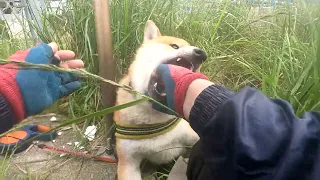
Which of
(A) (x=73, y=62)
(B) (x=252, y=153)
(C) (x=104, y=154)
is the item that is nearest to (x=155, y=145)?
(C) (x=104, y=154)

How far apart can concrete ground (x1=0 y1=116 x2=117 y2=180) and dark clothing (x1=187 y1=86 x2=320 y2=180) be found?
0.74 m

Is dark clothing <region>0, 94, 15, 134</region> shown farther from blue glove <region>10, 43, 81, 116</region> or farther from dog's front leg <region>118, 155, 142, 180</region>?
dog's front leg <region>118, 155, 142, 180</region>

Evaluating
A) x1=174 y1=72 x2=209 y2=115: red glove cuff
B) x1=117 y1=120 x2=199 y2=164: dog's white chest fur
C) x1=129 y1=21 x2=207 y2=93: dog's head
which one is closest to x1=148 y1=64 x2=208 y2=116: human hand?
x1=174 y1=72 x2=209 y2=115: red glove cuff

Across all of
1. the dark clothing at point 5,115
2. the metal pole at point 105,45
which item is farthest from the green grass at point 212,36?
the dark clothing at point 5,115

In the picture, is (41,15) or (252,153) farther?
(41,15)

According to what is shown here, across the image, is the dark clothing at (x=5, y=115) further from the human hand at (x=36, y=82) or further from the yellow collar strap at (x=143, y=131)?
the yellow collar strap at (x=143, y=131)

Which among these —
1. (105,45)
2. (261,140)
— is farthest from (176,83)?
(105,45)

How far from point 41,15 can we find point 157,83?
1057mm

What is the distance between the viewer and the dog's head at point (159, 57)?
3.24ft

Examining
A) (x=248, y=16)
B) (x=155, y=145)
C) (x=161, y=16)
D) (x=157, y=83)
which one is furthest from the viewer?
(x=248, y=16)

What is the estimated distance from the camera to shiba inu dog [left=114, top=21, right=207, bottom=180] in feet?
3.30

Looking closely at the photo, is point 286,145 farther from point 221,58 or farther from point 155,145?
point 221,58

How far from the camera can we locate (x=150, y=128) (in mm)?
1016

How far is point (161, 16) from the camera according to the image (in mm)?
1468
